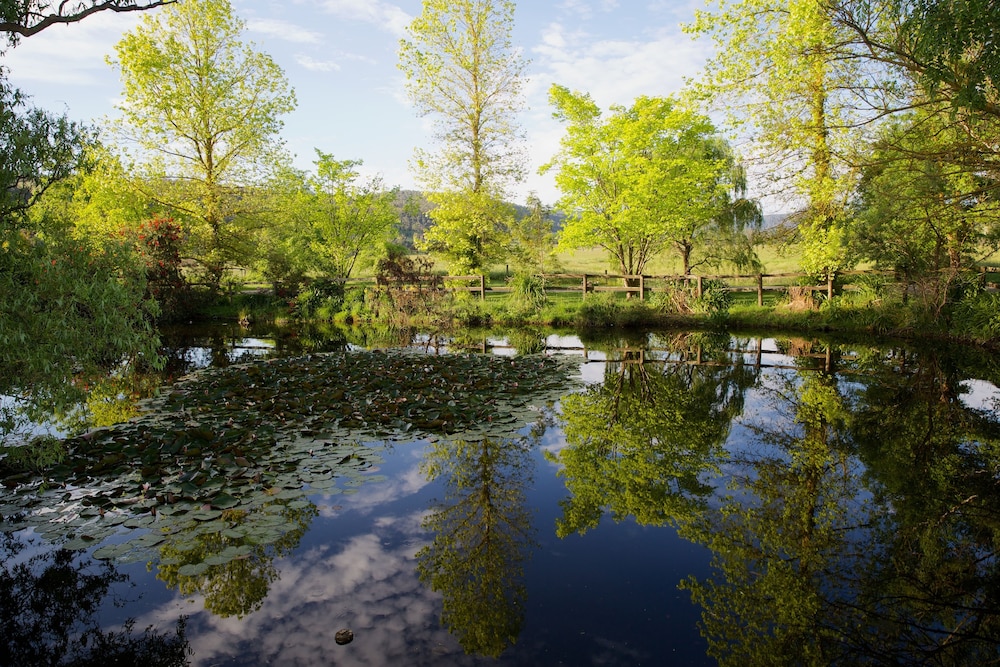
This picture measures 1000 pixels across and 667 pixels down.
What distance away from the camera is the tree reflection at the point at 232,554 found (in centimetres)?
380

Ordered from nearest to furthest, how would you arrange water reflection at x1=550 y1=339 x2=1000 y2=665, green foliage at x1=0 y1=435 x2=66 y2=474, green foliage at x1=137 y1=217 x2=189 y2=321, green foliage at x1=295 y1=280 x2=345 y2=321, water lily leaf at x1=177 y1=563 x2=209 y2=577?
1. water reflection at x1=550 y1=339 x2=1000 y2=665
2. water lily leaf at x1=177 y1=563 x2=209 y2=577
3. green foliage at x1=0 y1=435 x2=66 y2=474
4. green foliage at x1=137 y1=217 x2=189 y2=321
5. green foliage at x1=295 y1=280 x2=345 y2=321

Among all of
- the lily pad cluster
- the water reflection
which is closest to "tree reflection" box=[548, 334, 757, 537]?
the water reflection

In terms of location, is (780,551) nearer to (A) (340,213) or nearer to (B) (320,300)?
(B) (320,300)

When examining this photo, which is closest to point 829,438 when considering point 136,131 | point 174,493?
point 174,493

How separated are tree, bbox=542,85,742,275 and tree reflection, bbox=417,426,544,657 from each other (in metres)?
15.8

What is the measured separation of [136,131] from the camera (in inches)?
877

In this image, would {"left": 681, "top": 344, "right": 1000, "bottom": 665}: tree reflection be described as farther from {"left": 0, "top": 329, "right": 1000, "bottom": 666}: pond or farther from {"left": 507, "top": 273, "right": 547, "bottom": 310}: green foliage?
{"left": 507, "top": 273, "right": 547, "bottom": 310}: green foliage

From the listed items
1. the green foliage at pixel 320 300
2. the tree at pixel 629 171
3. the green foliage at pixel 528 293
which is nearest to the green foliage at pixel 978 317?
the tree at pixel 629 171

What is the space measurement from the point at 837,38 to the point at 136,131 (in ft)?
80.7

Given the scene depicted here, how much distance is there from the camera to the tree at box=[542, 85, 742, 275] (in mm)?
20547

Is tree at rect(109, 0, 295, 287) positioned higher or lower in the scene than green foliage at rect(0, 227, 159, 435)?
higher

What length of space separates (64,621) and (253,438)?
3082mm

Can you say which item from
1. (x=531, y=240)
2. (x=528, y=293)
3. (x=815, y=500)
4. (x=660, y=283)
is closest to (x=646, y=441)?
(x=815, y=500)

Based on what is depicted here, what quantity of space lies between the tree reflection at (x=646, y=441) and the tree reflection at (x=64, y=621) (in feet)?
10.0
